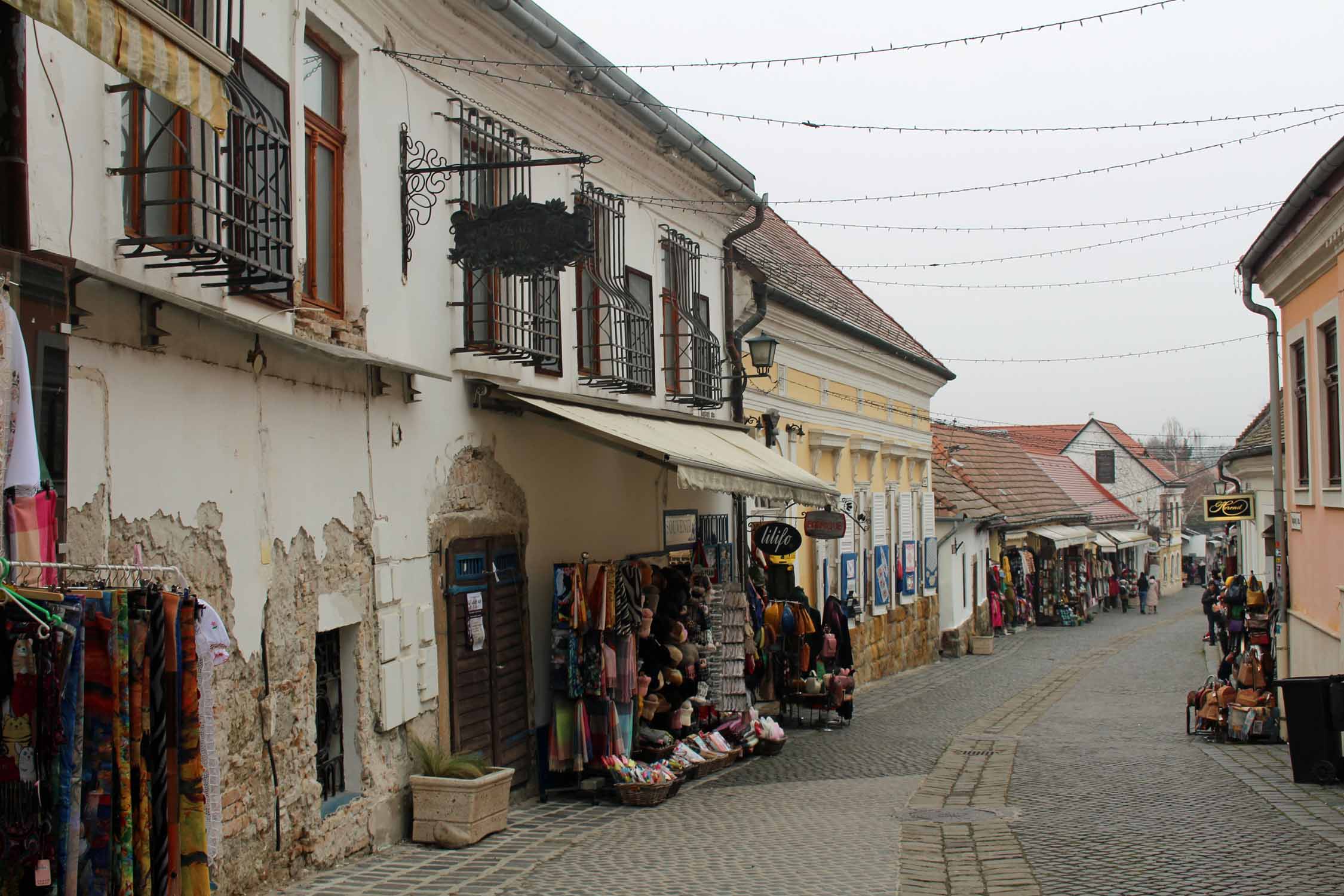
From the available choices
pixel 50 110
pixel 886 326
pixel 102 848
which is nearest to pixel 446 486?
pixel 50 110

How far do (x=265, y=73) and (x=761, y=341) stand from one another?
8.67 m

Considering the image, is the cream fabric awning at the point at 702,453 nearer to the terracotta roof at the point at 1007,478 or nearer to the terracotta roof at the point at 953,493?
the terracotta roof at the point at 953,493

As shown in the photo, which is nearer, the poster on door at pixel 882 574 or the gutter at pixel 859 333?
the gutter at pixel 859 333

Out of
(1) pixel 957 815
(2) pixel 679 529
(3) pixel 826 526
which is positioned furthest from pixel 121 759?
(3) pixel 826 526

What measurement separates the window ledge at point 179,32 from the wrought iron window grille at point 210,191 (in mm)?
1041

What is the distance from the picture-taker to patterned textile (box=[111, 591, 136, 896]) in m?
4.22

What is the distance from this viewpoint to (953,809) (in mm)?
10195

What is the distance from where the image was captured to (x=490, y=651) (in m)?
9.90

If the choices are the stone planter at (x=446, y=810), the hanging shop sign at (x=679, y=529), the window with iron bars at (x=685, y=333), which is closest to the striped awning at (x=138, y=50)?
the stone planter at (x=446, y=810)

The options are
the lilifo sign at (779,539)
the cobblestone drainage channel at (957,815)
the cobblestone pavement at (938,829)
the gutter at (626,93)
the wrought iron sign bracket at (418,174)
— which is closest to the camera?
the cobblestone pavement at (938,829)

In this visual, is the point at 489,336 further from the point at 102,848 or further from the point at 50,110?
the point at 102,848

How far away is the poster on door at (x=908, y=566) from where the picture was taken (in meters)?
24.2

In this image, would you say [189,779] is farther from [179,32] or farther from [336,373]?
[336,373]

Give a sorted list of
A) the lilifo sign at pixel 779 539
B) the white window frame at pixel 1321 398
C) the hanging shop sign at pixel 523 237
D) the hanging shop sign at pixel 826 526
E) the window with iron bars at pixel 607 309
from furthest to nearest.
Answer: the hanging shop sign at pixel 826 526, the lilifo sign at pixel 779 539, the white window frame at pixel 1321 398, the window with iron bars at pixel 607 309, the hanging shop sign at pixel 523 237
